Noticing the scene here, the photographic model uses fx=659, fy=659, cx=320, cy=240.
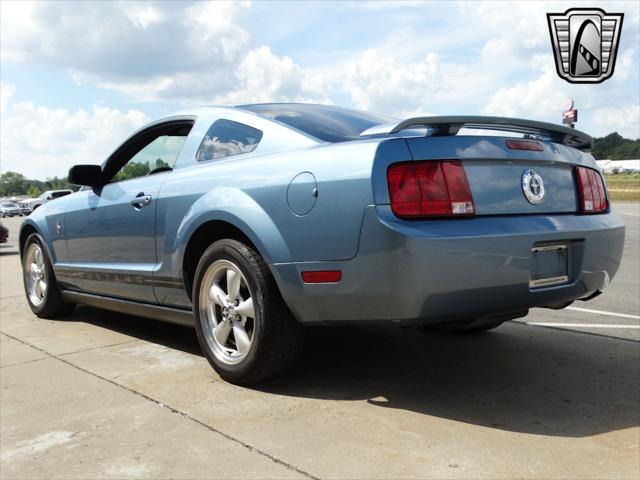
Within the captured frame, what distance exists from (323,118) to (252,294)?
1080 millimetres

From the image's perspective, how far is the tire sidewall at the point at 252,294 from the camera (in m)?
3.15

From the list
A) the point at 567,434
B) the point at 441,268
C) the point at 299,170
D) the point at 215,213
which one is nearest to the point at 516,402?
the point at 567,434

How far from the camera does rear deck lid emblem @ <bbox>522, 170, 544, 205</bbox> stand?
10.0 ft

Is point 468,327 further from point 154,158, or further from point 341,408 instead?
point 154,158

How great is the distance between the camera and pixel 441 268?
2.71 metres

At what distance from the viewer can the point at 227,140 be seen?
3.72 meters

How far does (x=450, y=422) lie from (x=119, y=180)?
295 centimetres

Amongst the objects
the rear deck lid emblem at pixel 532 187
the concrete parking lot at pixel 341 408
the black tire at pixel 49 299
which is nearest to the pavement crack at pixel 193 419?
the concrete parking lot at pixel 341 408

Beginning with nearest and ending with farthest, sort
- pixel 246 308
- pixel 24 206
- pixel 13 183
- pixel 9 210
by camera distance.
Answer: pixel 246 308
pixel 9 210
pixel 24 206
pixel 13 183

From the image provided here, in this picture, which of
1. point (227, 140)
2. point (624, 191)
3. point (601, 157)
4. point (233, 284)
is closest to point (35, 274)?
point (227, 140)

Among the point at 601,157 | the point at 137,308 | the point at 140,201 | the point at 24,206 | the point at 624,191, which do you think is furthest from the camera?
the point at 601,157

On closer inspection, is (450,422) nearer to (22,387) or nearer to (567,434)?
(567,434)

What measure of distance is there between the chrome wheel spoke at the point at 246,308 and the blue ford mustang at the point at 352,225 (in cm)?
1

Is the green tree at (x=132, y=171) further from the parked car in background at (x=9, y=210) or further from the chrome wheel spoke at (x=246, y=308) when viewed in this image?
the parked car in background at (x=9, y=210)
